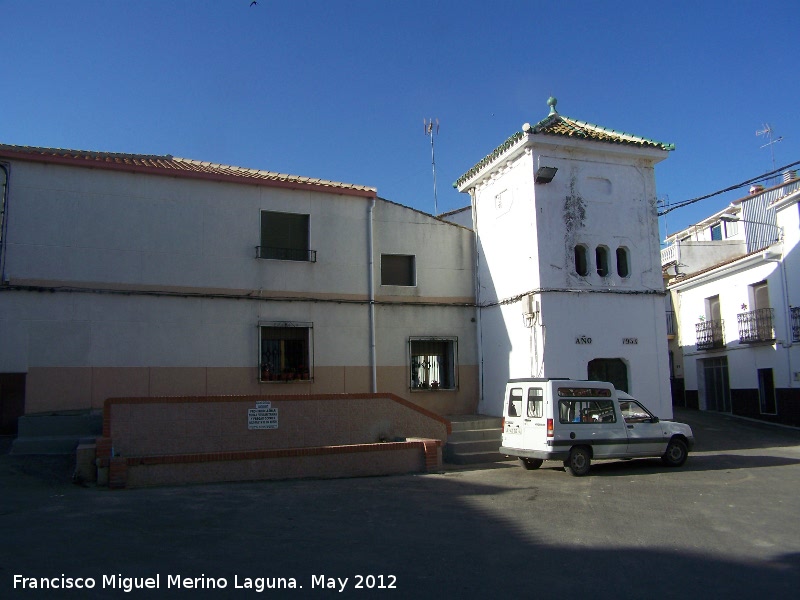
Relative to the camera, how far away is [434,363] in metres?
19.1

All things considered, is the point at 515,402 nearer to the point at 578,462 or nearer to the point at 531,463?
the point at 531,463

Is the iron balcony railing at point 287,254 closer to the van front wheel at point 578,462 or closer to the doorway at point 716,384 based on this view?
the van front wheel at point 578,462

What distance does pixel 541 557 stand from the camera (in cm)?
695

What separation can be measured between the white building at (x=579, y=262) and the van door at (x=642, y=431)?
9.39 ft

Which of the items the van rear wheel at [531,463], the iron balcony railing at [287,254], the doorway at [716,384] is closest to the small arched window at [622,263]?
the van rear wheel at [531,463]

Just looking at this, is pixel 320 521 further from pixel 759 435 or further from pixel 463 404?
pixel 759 435

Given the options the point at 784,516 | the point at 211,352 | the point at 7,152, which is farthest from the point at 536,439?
the point at 7,152

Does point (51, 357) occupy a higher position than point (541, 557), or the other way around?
point (51, 357)

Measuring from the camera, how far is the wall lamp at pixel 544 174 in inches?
664

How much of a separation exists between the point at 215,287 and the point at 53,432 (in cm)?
490

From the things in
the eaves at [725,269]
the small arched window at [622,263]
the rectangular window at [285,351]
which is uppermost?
the eaves at [725,269]

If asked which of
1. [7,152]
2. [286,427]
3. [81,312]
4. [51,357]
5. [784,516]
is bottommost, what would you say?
[784,516]

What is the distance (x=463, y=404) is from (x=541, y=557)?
12.1m

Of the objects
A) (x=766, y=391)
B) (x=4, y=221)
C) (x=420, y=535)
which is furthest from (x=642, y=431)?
(x=4, y=221)
